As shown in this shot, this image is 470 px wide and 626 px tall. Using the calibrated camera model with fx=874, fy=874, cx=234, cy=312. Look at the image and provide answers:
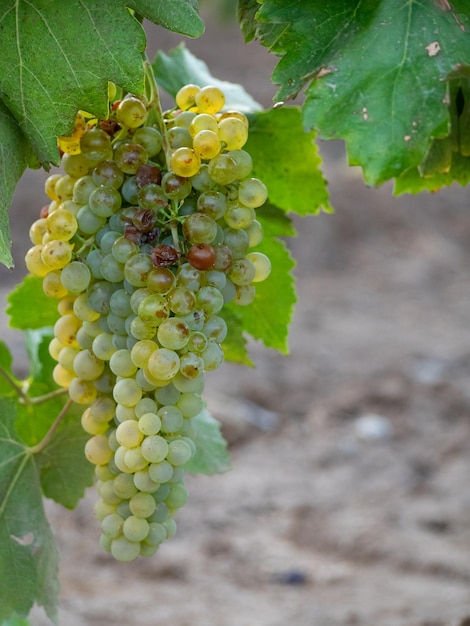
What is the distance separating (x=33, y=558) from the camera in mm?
855

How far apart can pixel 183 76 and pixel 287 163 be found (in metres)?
0.19


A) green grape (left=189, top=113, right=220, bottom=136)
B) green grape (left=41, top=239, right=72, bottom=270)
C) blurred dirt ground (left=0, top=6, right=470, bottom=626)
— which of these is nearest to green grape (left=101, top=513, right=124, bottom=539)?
green grape (left=41, top=239, right=72, bottom=270)

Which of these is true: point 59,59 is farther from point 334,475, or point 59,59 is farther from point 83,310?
point 334,475

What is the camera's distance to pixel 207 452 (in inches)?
42.7

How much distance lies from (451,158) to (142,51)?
0.99 feet

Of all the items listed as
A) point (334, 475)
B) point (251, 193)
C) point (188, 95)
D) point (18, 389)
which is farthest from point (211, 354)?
point (334, 475)

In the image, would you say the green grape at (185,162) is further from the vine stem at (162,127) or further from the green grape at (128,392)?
the green grape at (128,392)

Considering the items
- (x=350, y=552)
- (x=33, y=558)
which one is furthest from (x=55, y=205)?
(x=350, y=552)

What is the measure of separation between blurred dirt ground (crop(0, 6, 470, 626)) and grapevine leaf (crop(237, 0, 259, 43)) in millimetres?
1249

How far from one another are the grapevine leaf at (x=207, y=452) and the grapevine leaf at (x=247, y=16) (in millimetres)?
507

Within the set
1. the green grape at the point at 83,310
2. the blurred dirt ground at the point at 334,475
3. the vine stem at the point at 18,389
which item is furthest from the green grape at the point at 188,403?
the blurred dirt ground at the point at 334,475

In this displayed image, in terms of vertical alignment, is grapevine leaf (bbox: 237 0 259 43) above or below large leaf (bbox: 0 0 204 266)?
above

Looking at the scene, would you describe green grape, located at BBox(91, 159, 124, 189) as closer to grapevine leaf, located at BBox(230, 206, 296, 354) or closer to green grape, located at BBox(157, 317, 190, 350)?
green grape, located at BBox(157, 317, 190, 350)

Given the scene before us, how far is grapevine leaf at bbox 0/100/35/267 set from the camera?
0.62 metres
